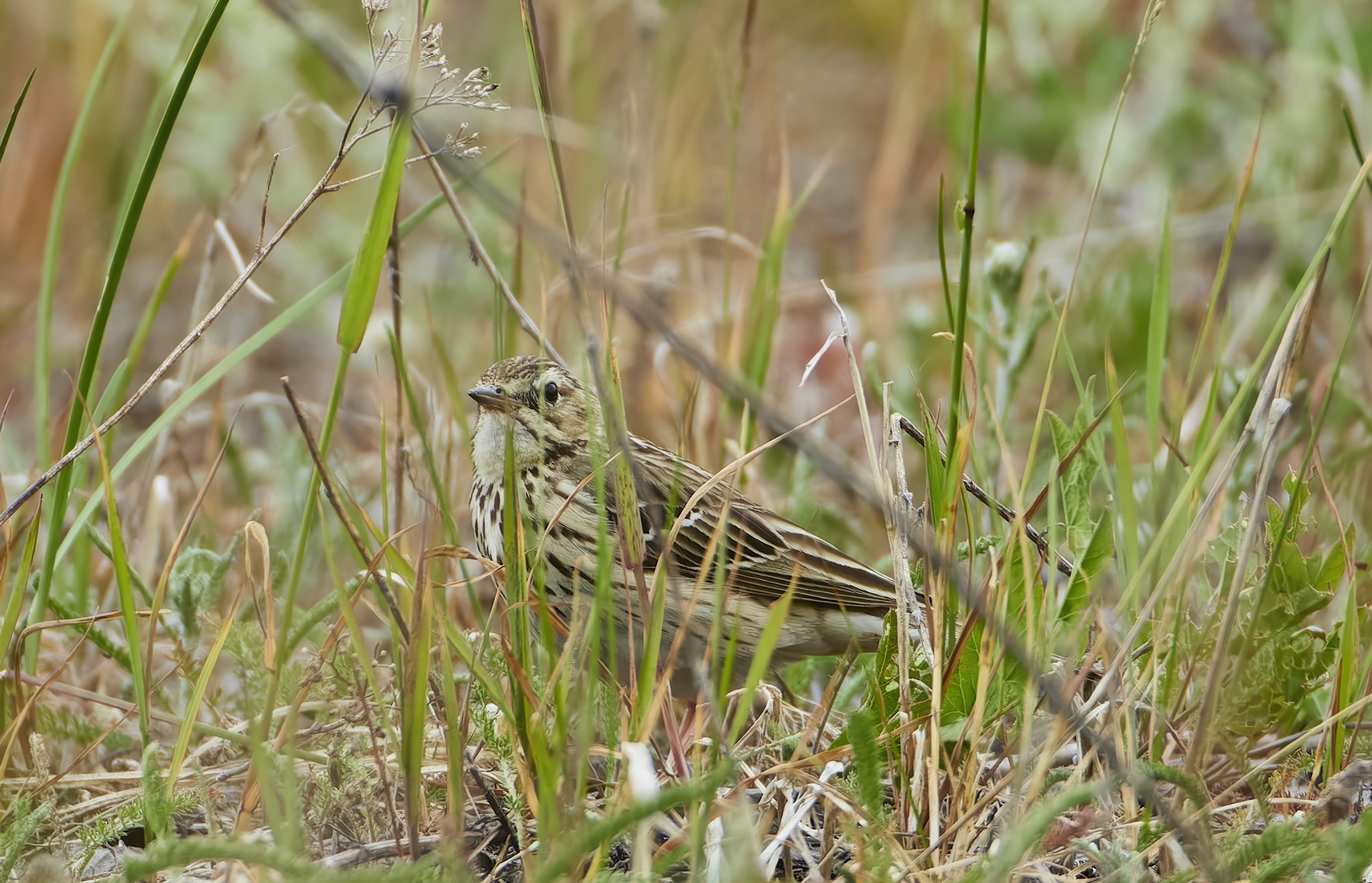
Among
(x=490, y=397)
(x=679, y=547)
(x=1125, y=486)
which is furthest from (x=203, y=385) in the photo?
(x=1125, y=486)

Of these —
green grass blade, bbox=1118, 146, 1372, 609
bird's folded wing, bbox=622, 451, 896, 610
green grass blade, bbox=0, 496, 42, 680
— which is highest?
green grass blade, bbox=1118, 146, 1372, 609

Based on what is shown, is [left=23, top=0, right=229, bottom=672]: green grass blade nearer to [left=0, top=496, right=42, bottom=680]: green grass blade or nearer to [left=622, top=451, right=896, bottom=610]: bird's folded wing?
[left=0, top=496, right=42, bottom=680]: green grass blade

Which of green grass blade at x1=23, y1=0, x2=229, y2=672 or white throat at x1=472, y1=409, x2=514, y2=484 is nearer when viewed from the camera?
green grass blade at x1=23, y1=0, x2=229, y2=672

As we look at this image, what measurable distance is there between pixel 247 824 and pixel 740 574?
1.72 m

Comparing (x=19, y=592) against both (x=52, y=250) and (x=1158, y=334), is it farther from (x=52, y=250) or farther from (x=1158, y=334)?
(x=1158, y=334)

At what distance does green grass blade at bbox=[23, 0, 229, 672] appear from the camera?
218 centimetres

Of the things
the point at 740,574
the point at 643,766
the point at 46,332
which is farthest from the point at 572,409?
the point at 643,766

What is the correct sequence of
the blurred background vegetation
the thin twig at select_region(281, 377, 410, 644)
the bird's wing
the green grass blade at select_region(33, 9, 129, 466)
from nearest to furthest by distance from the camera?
the thin twig at select_region(281, 377, 410, 644) < the green grass blade at select_region(33, 9, 129, 466) < the bird's wing < the blurred background vegetation

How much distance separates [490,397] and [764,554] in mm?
861

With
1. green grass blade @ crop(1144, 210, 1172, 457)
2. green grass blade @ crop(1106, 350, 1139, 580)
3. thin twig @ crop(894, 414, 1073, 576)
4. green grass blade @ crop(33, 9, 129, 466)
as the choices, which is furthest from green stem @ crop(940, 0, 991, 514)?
green grass blade @ crop(33, 9, 129, 466)

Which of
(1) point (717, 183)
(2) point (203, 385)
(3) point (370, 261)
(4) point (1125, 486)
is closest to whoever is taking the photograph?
(3) point (370, 261)

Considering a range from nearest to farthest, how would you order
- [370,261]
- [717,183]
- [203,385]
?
[370,261] → [203,385] → [717,183]

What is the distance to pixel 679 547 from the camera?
3596mm

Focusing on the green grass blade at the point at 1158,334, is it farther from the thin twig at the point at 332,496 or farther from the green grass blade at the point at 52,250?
the green grass blade at the point at 52,250
